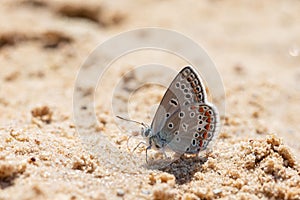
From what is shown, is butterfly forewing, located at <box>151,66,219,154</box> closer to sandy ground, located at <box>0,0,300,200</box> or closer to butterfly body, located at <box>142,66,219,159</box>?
butterfly body, located at <box>142,66,219,159</box>

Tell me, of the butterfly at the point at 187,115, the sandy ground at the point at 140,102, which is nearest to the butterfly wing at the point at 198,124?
the butterfly at the point at 187,115

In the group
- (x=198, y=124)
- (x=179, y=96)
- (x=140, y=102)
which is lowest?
(x=198, y=124)

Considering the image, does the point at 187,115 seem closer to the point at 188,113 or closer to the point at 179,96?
the point at 188,113

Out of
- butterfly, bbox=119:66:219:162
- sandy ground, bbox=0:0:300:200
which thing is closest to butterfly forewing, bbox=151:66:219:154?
butterfly, bbox=119:66:219:162

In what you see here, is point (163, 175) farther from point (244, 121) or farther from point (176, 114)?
point (244, 121)

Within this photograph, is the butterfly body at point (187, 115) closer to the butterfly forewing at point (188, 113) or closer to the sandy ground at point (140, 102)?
the butterfly forewing at point (188, 113)

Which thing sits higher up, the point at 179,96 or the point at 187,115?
the point at 179,96

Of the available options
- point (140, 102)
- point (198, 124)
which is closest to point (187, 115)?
point (198, 124)
